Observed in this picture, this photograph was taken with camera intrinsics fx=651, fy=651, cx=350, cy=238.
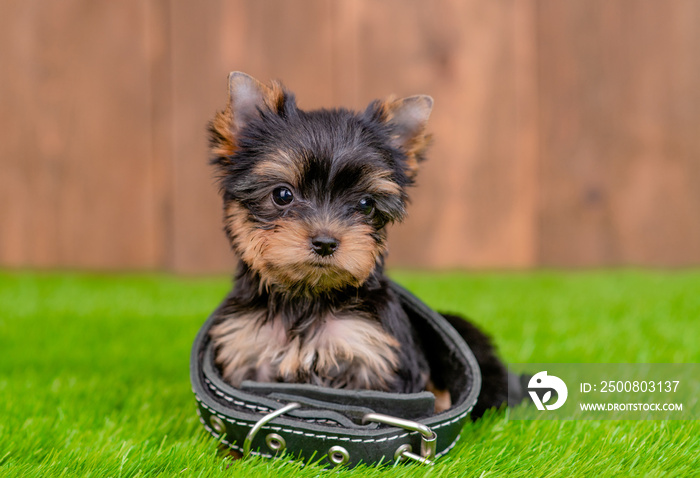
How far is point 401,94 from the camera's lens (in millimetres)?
5930

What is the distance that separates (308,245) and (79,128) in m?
4.41

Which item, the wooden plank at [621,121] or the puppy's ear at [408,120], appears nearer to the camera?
the puppy's ear at [408,120]

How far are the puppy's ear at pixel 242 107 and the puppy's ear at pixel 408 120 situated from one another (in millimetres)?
413

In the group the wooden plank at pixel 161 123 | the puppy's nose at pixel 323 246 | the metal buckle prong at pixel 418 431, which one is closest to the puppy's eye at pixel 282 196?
the puppy's nose at pixel 323 246

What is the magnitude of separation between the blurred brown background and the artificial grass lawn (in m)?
0.43

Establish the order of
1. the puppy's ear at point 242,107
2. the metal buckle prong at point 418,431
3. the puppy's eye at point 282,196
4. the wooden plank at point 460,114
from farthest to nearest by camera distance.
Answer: the wooden plank at point 460,114 → the puppy's ear at point 242,107 → the puppy's eye at point 282,196 → the metal buckle prong at point 418,431

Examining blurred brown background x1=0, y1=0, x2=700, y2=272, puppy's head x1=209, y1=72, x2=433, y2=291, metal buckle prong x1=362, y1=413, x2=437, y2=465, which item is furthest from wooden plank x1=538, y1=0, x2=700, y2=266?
metal buckle prong x1=362, y1=413, x2=437, y2=465

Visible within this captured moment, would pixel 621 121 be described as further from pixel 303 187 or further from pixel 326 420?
pixel 326 420

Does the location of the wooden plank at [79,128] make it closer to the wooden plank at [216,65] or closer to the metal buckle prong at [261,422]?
the wooden plank at [216,65]

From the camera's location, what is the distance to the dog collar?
2076 millimetres

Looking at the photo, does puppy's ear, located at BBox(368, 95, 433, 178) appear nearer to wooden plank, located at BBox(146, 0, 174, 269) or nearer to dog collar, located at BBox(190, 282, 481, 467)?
dog collar, located at BBox(190, 282, 481, 467)

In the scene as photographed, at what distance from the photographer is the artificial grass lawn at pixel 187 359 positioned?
82.3 inches

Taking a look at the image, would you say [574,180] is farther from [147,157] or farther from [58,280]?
[58,280]

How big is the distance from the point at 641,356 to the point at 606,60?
3580 millimetres
